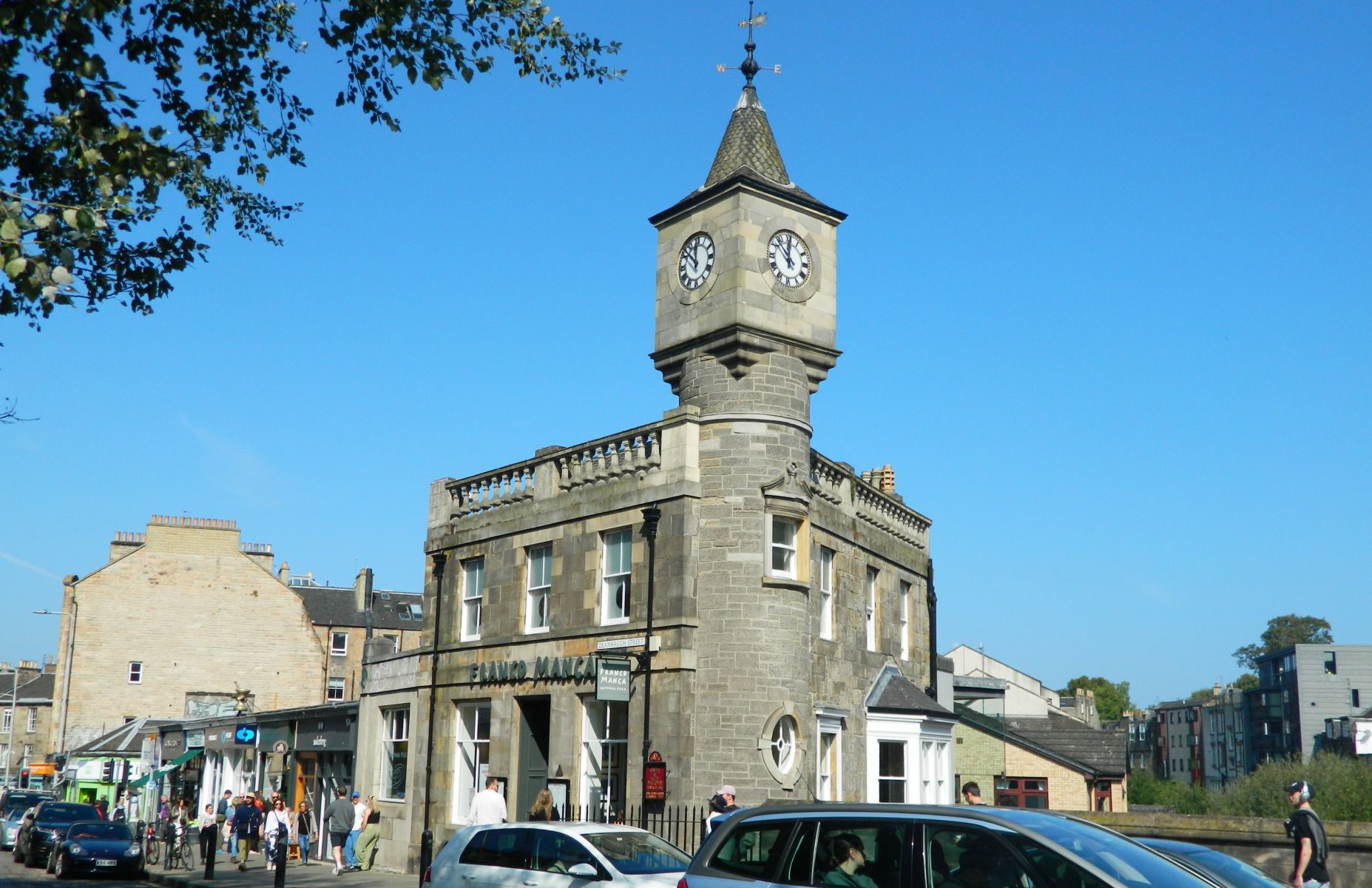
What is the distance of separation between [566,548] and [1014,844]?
17.4m

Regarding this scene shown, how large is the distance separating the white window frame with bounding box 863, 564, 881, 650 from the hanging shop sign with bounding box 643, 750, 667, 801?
6.46 m

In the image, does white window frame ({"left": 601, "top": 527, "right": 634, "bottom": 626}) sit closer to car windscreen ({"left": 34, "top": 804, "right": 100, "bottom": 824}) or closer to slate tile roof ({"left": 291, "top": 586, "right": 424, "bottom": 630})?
car windscreen ({"left": 34, "top": 804, "right": 100, "bottom": 824})

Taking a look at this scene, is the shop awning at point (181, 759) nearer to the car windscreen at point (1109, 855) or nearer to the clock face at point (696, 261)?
the clock face at point (696, 261)

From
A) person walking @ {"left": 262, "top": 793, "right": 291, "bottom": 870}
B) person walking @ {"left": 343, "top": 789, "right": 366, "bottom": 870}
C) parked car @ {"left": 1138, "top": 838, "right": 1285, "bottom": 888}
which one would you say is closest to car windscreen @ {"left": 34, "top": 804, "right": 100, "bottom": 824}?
person walking @ {"left": 262, "top": 793, "right": 291, "bottom": 870}

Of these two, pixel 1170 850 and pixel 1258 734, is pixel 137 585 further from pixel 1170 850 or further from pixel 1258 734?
pixel 1258 734

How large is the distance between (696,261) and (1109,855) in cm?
1741

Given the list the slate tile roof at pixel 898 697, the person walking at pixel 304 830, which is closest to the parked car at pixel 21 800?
the person walking at pixel 304 830

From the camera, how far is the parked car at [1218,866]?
338 inches

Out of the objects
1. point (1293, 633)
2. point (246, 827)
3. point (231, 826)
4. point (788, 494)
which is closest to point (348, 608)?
point (231, 826)

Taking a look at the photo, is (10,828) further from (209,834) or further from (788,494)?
(788,494)

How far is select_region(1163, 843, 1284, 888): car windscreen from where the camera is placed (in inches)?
355

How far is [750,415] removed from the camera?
22.4 metres

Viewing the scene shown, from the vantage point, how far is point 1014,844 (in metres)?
7.55

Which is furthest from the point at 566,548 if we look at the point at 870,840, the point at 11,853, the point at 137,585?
the point at 137,585
